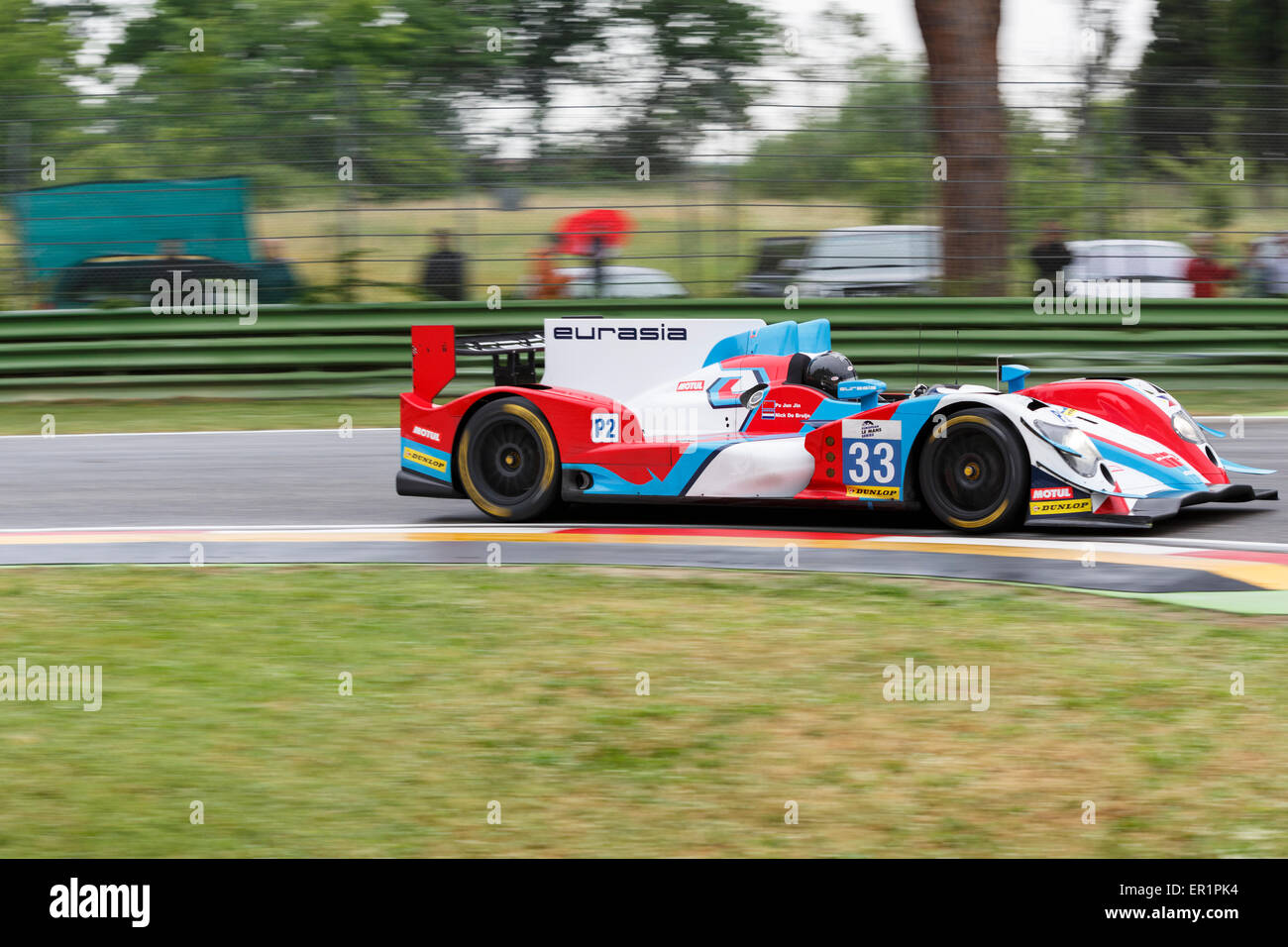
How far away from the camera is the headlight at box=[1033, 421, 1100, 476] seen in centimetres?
721

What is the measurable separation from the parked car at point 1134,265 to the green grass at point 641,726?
833 centimetres

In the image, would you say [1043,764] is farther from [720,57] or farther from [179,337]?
[720,57]

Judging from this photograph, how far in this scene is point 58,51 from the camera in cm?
1906

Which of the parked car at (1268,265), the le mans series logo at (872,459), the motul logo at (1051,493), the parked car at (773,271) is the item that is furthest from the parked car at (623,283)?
the motul logo at (1051,493)

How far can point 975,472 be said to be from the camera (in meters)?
7.46

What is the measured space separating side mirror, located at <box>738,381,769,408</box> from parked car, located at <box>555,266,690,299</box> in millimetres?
6671

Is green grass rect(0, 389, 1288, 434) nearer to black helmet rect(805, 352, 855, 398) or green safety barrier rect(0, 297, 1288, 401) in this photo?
green safety barrier rect(0, 297, 1288, 401)

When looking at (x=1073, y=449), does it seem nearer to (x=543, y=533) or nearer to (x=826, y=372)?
(x=826, y=372)

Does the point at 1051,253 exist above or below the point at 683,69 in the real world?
below

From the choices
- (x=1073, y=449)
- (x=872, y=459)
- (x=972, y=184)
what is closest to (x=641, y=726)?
(x=872, y=459)

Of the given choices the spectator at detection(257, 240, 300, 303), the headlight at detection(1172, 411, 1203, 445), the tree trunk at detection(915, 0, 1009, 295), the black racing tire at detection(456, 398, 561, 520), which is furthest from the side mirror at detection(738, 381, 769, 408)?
the spectator at detection(257, 240, 300, 303)

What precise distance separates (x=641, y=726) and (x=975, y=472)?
3.06 meters

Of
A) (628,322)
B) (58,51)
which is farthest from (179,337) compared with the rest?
Answer: (628,322)

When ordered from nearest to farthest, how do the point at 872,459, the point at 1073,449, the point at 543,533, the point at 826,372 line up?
the point at 1073,449, the point at 872,459, the point at 826,372, the point at 543,533
